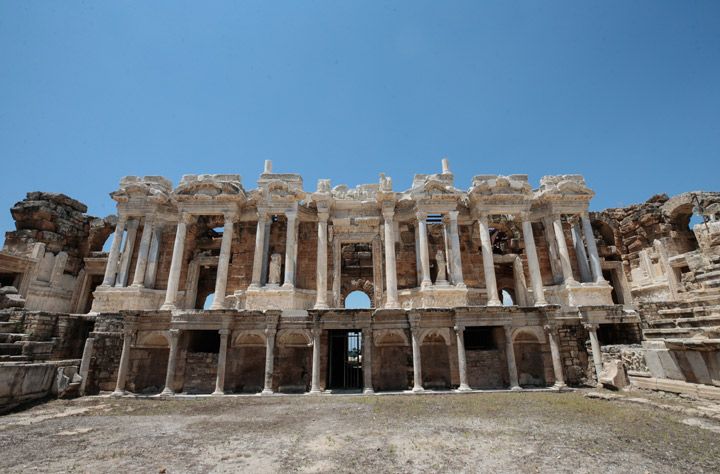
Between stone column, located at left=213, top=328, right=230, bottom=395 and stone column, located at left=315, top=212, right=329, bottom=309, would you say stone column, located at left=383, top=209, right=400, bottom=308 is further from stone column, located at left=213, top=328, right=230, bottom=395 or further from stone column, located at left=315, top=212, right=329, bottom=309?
stone column, located at left=213, top=328, right=230, bottom=395

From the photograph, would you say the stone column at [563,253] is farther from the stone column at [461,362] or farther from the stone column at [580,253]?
the stone column at [461,362]

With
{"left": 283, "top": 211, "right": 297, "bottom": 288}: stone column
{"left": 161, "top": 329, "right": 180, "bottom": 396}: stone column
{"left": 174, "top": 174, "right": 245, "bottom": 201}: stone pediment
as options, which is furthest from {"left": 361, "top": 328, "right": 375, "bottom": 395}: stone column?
{"left": 174, "top": 174, "right": 245, "bottom": 201}: stone pediment

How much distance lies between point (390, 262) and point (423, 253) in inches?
73.1

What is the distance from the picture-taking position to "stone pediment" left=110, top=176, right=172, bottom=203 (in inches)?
811

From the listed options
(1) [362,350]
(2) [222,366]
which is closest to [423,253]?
(1) [362,350]

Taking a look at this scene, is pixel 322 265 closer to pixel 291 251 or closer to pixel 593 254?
pixel 291 251

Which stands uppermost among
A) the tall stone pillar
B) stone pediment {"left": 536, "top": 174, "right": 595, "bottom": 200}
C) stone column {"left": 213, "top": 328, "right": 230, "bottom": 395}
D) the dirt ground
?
stone pediment {"left": 536, "top": 174, "right": 595, "bottom": 200}

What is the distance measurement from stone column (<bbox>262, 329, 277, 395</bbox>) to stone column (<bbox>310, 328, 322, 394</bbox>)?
1801 millimetres

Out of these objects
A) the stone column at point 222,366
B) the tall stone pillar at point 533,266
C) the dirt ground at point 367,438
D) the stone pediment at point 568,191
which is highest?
the stone pediment at point 568,191

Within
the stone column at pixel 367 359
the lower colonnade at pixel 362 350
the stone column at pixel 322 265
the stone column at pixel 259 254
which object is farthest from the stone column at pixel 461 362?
the stone column at pixel 259 254

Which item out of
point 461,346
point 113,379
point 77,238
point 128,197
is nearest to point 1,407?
point 113,379

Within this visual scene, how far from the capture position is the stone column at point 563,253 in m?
19.4

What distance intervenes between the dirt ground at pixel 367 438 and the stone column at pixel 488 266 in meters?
6.41

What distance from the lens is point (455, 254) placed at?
63.3 feet
